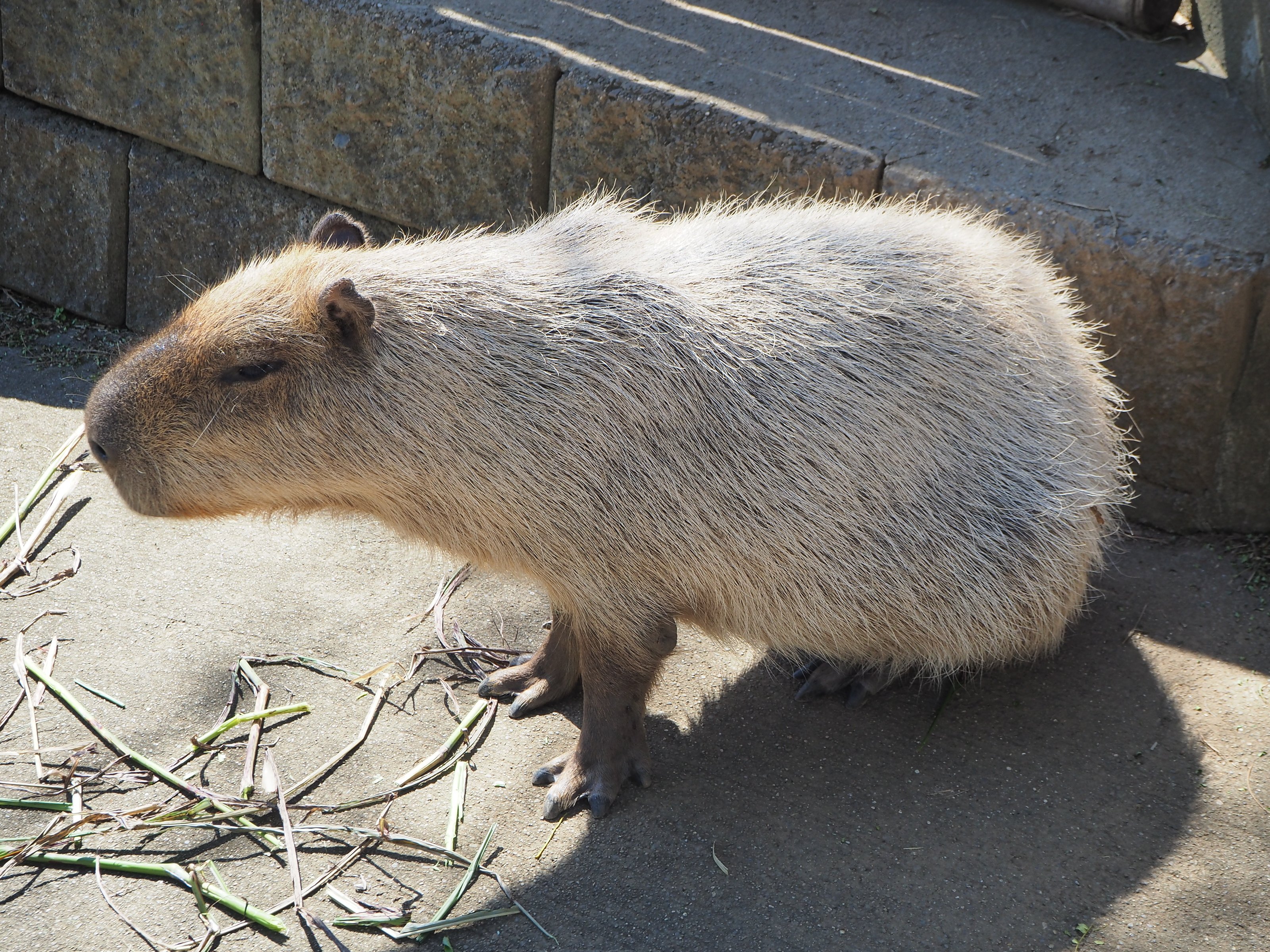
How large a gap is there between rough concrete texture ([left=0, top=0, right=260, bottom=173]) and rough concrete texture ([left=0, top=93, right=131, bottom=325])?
10cm

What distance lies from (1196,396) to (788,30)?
189 cm

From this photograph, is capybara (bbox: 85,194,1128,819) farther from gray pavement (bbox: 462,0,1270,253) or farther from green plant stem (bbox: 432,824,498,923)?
gray pavement (bbox: 462,0,1270,253)

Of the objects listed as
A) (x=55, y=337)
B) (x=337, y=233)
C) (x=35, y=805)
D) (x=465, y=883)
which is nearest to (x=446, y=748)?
(x=465, y=883)

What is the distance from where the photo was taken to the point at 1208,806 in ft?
8.93

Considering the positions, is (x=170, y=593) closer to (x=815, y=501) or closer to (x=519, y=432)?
(x=519, y=432)

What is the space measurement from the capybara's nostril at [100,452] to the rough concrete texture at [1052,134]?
1864mm

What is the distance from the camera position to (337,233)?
291 centimetres

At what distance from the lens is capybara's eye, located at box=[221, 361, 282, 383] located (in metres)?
2.58

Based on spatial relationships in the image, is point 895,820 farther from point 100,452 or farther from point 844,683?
point 100,452

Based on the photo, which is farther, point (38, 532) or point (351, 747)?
point (38, 532)

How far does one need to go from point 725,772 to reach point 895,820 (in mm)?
424

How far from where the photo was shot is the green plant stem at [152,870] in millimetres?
2492

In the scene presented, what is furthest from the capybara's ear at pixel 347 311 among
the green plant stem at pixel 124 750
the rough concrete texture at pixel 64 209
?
the rough concrete texture at pixel 64 209

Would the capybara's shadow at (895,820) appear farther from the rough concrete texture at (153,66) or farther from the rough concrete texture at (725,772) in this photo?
the rough concrete texture at (153,66)
